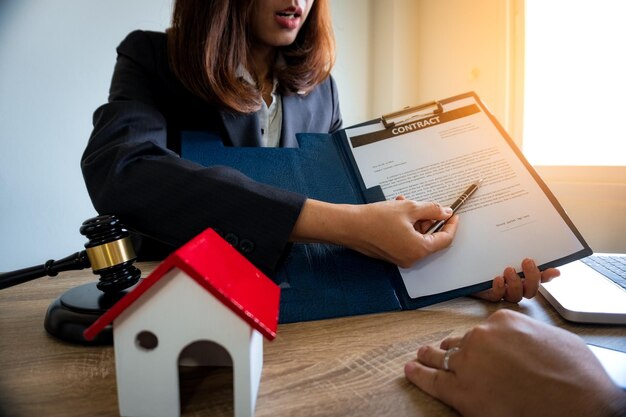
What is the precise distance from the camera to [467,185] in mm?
703

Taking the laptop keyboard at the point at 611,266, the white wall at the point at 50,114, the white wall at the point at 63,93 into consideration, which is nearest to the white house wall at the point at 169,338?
the laptop keyboard at the point at 611,266

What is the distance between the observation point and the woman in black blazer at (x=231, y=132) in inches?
23.0

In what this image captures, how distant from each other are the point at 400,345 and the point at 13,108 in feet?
4.53

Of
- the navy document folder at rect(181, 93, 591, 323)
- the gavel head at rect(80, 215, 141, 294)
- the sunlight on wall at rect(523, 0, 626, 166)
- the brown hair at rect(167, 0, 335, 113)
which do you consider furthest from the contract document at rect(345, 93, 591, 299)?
the sunlight on wall at rect(523, 0, 626, 166)

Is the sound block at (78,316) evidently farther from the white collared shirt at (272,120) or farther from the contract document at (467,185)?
the white collared shirt at (272,120)

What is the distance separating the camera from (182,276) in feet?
1.13

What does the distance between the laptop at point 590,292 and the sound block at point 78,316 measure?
2.14 feet

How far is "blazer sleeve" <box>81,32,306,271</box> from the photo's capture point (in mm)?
575

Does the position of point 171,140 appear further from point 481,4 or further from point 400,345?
point 481,4

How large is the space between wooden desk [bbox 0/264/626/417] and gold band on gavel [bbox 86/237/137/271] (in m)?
0.11

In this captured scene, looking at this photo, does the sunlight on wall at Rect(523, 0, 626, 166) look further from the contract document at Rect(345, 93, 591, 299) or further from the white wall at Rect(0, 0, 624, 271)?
the contract document at Rect(345, 93, 591, 299)

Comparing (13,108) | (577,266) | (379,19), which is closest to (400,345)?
(577,266)

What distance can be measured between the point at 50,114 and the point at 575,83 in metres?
1.97

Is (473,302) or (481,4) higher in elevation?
(481,4)
